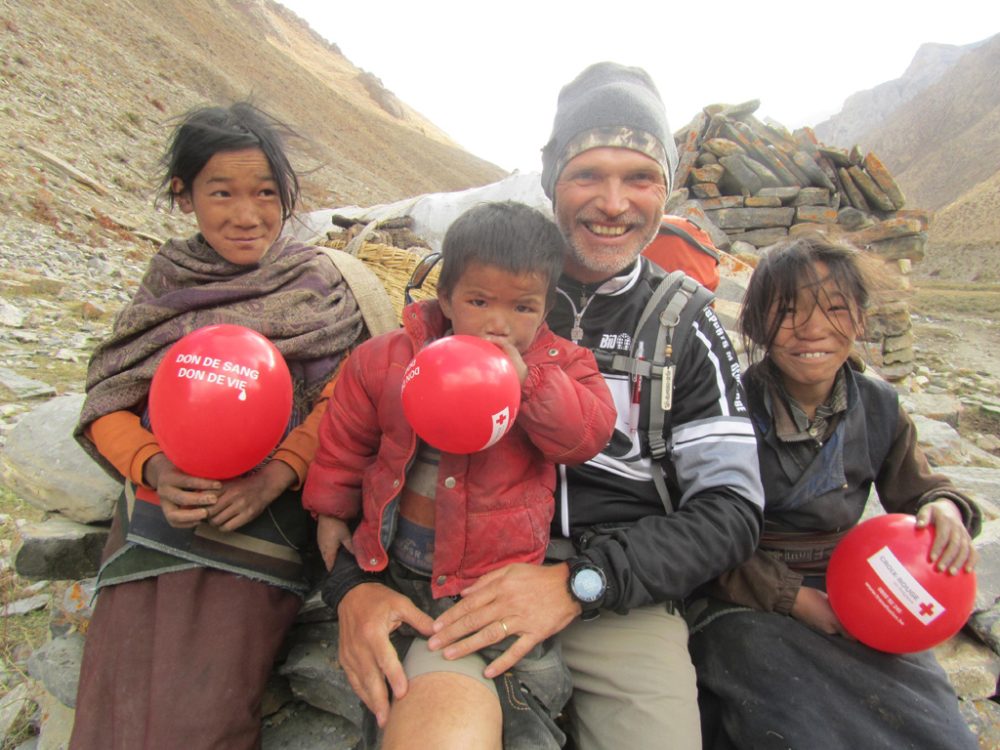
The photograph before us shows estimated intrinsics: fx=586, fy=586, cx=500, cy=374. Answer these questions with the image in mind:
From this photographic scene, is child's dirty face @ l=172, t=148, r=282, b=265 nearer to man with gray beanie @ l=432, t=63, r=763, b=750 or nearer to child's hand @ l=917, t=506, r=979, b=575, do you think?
man with gray beanie @ l=432, t=63, r=763, b=750

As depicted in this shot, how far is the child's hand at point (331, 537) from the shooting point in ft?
5.79

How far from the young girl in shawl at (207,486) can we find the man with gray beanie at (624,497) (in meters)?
0.35

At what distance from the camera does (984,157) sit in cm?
5991

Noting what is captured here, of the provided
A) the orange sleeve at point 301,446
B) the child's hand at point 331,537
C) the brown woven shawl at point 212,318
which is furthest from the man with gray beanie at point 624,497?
the brown woven shawl at point 212,318

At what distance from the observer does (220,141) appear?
199cm

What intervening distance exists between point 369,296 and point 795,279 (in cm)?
162

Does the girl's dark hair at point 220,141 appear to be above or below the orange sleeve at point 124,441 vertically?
above

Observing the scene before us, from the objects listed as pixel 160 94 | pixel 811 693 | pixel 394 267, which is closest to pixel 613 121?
pixel 394 267

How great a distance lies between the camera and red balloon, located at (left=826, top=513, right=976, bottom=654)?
1.66 metres

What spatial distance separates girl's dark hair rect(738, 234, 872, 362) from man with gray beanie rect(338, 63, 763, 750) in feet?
1.06

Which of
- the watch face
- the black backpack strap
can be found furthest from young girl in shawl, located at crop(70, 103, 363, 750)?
the black backpack strap

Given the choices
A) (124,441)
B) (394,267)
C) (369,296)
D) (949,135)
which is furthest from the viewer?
(949,135)

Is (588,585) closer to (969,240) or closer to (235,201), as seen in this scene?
(235,201)

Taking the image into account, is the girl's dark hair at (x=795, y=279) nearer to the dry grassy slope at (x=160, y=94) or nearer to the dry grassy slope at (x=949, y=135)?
the dry grassy slope at (x=160, y=94)
